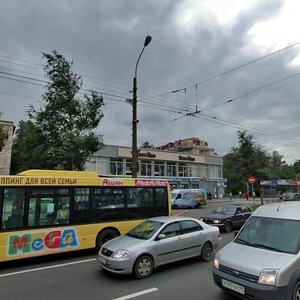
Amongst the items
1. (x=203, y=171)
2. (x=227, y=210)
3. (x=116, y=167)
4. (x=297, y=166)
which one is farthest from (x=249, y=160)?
(x=297, y=166)

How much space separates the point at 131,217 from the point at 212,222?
17.9ft

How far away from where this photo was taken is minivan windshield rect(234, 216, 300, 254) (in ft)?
17.8

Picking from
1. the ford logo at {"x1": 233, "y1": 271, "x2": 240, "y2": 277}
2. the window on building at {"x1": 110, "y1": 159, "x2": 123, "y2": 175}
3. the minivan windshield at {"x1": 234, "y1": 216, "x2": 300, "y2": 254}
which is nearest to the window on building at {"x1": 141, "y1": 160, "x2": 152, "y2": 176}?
the window on building at {"x1": 110, "y1": 159, "x2": 123, "y2": 175}

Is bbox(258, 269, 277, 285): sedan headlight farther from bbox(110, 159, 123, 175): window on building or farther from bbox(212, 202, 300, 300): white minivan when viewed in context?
bbox(110, 159, 123, 175): window on building

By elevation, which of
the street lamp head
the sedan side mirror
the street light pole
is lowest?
the sedan side mirror

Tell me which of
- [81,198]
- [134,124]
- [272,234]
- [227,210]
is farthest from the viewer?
[227,210]

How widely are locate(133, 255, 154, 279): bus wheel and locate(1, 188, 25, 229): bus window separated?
12.2 feet

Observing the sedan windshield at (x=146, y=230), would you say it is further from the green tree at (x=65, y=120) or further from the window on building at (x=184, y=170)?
the window on building at (x=184, y=170)

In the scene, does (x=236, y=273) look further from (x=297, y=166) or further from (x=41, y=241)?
(x=297, y=166)

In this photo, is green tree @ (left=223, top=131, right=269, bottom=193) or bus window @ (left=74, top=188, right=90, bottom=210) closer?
bus window @ (left=74, top=188, right=90, bottom=210)

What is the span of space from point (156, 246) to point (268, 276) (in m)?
3.23

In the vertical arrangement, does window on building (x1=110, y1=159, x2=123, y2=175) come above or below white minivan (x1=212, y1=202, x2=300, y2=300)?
above

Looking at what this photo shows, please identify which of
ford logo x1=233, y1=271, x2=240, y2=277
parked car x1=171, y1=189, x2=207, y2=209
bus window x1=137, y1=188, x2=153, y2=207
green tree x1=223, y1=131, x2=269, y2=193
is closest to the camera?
ford logo x1=233, y1=271, x2=240, y2=277

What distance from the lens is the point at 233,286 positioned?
201 inches
